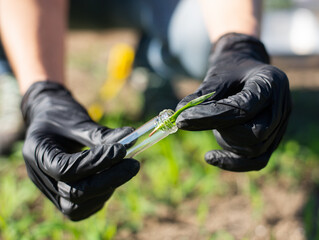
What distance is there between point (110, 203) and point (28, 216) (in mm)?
323

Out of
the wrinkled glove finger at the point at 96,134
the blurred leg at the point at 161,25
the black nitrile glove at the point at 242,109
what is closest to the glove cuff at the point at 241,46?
the black nitrile glove at the point at 242,109

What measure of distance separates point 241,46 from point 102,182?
58 centimetres

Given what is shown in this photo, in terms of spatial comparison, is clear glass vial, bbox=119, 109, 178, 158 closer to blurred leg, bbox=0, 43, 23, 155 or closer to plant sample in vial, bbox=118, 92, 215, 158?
plant sample in vial, bbox=118, 92, 215, 158

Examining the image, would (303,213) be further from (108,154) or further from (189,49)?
(189,49)

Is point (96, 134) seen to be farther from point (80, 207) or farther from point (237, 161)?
point (237, 161)

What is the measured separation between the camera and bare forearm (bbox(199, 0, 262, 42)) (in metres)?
1.21

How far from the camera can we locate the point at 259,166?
1.00 meters

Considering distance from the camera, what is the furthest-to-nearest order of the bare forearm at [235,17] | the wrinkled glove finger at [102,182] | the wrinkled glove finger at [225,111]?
the bare forearm at [235,17] < the wrinkled glove finger at [102,182] < the wrinkled glove finger at [225,111]

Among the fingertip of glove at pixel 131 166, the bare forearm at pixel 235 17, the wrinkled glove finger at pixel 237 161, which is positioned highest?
the bare forearm at pixel 235 17

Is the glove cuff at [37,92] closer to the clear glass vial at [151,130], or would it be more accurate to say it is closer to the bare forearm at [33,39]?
the bare forearm at [33,39]

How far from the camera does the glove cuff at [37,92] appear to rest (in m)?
1.19

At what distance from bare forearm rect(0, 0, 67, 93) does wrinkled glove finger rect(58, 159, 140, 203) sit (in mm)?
512

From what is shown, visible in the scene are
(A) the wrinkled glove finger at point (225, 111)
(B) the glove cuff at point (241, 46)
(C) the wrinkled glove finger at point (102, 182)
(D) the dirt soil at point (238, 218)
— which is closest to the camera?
(A) the wrinkled glove finger at point (225, 111)

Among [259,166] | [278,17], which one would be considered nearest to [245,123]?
[259,166]
